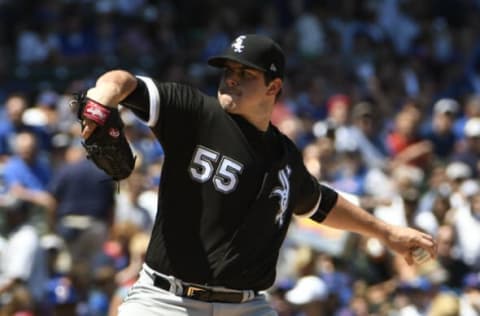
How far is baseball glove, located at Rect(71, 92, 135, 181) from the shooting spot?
4035 mm

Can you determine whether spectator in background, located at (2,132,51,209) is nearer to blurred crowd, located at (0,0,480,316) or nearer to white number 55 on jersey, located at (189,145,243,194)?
blurred crowd, located at (0,0,480,316)

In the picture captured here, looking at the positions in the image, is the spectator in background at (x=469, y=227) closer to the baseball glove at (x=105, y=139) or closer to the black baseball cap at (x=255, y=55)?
the black baseball cap at (x=255, y=55)

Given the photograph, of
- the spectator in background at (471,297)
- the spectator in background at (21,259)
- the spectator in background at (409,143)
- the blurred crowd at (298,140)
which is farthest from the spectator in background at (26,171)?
the spectator in background at (409,143)

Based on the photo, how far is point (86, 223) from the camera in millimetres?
8789

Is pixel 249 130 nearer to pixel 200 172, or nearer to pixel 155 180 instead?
pixel 200 172

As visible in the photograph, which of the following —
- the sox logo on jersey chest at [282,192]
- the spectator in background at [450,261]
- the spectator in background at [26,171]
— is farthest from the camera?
the spectator in background at [26,171]

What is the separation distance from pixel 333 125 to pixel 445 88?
182 inches

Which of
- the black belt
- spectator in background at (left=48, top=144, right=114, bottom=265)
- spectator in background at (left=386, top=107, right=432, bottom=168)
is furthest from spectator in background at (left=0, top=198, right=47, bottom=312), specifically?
spectator in background at (left=386, top=107, right=432, bottom=168)

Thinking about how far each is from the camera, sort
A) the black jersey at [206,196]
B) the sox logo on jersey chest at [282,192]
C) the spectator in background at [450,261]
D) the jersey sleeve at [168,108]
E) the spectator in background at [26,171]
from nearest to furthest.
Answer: the jersey sleeve at [168,108], the black jersey at [206,196], the sox logo on jersey chest at [282,192], the spectator in background at [450,261], the spectator in background at [26,171]

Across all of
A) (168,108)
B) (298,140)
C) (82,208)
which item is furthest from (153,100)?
(298,140)

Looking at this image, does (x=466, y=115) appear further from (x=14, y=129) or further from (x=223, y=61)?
(x=223, y=61)

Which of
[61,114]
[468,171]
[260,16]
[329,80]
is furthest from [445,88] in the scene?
[61,114]

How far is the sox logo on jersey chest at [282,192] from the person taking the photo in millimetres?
4777

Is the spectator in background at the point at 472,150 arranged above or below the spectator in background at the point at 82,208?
above
